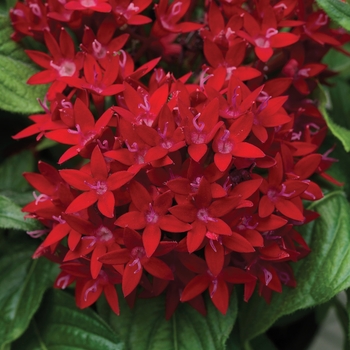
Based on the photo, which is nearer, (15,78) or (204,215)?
(204,215)

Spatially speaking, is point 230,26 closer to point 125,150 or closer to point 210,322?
point 125,150

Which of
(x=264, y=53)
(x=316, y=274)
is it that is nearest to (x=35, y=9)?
(x=264, y=53)

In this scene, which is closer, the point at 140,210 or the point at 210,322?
the point at 140,210

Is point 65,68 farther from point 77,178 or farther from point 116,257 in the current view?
point 116,257

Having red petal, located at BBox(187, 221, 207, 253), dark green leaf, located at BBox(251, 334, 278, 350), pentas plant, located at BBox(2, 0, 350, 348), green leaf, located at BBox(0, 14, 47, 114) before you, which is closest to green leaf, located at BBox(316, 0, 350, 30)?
pentas plant, located at BBox(2, 0, 350, 348)

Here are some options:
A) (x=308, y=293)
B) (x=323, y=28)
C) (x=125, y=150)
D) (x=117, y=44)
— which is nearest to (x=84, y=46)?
(x=117, y=44)

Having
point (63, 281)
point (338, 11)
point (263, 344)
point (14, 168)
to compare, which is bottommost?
point (263, 344)

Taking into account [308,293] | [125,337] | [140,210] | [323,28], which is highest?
[323,28]
